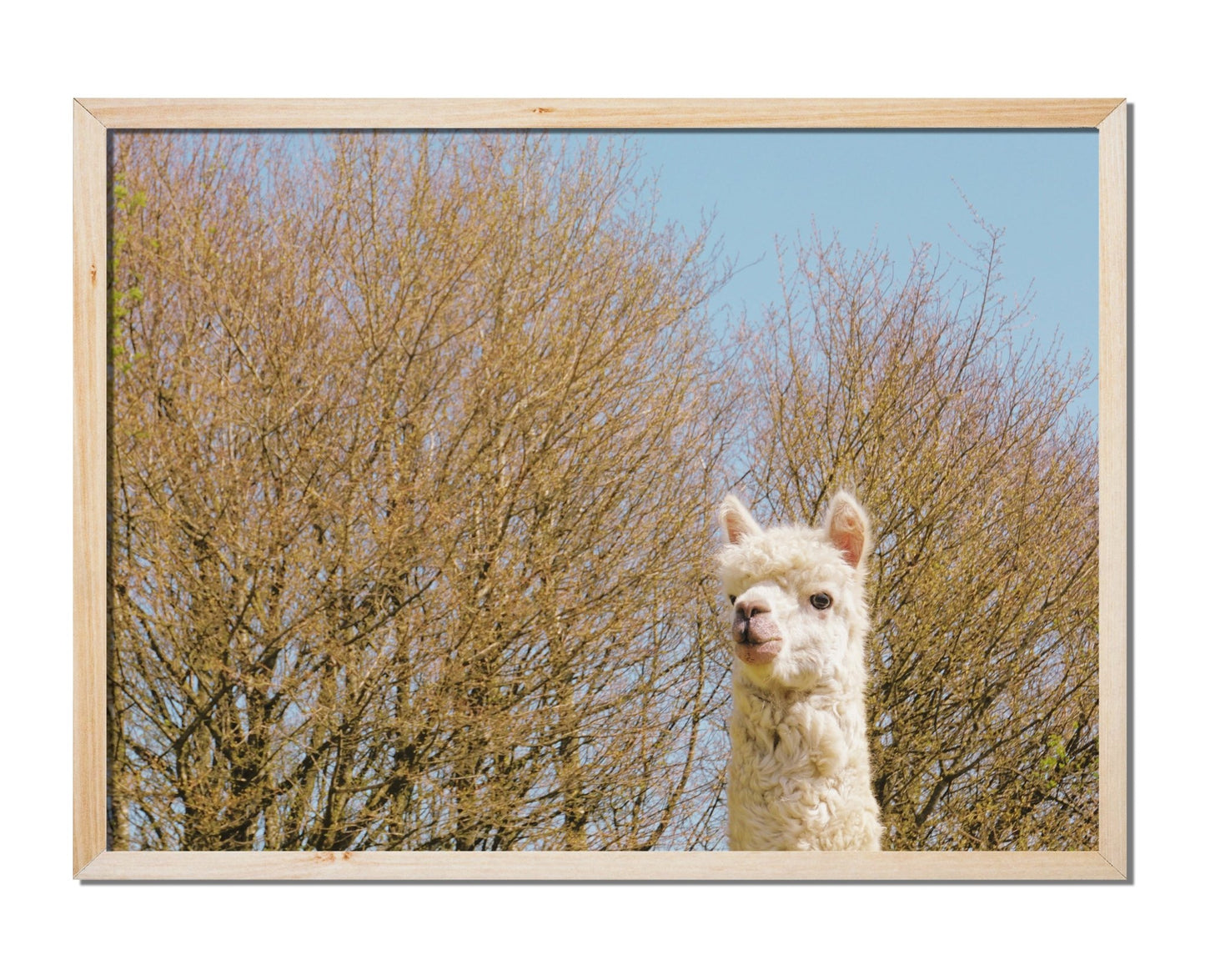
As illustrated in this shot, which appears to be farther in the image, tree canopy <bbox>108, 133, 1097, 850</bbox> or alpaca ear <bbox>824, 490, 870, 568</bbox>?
tree canopy <bbox>108, 133, 1097, 850</bbox>

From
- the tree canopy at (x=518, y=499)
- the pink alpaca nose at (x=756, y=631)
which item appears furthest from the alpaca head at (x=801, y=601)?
the tree canopy at (x=518, y=499)

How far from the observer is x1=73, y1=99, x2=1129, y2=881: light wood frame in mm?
4184

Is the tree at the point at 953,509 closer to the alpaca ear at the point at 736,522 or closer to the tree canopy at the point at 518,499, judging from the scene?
the tree canopy at the point at 518,499

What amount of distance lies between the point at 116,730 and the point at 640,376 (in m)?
2.23

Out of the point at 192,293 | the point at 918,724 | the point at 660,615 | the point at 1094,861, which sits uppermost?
the point at 192,293

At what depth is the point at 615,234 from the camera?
455 centimetres

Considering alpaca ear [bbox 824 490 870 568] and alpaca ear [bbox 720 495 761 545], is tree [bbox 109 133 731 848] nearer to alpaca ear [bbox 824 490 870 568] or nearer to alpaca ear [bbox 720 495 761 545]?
alpaca ear [bbox 720 495 761 545]

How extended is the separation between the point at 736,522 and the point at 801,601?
0.36 meters

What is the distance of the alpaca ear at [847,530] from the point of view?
12.9ft

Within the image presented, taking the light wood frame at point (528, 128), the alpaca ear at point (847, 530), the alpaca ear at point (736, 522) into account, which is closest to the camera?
the alpaca ear at point (847, 530)

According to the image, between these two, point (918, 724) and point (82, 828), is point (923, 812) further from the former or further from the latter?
point (82, 828)

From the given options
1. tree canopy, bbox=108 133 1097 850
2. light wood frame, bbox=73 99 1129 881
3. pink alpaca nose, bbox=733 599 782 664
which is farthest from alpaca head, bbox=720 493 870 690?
light wood frame, bbox=73 99 1129 881

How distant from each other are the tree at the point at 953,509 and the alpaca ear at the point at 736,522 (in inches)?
13.7

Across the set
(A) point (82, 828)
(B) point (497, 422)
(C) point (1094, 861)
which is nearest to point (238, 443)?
(B) point (497, 422)
